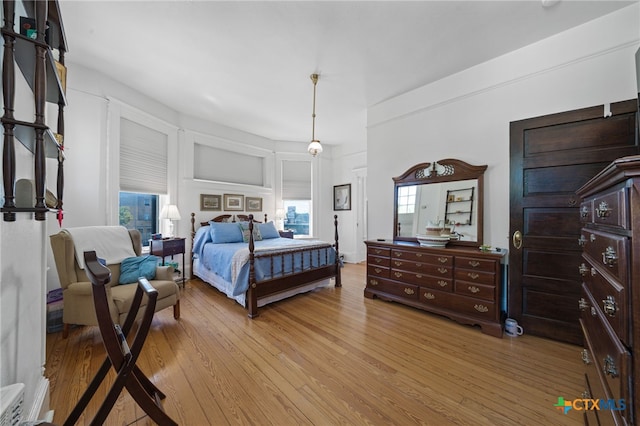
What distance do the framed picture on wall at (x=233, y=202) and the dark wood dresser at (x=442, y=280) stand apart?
3183 mm

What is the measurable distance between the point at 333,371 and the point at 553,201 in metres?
2.62

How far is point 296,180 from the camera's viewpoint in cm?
627

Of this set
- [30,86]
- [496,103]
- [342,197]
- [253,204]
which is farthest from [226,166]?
[496,103]

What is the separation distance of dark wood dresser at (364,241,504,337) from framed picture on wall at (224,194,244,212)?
10.4ft

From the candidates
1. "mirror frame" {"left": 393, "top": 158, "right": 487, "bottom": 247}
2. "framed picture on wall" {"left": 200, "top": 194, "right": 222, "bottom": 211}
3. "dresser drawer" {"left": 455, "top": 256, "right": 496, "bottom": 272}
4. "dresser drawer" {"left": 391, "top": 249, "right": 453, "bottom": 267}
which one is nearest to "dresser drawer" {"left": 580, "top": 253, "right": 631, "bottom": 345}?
"dresser drawer" {"left": 455, "top": 256, "right": 496, "bottom": 272}

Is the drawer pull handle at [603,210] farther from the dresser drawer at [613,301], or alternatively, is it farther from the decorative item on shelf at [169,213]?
the decorative item on shelf at [169,213]

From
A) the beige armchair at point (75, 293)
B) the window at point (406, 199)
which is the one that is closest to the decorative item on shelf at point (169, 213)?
the beige armchair at point (75, 293)

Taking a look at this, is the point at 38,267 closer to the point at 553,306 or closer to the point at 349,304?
the point at 349,304

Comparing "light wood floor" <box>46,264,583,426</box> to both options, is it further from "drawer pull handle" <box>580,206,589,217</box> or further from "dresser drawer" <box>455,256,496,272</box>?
"drawer pull handle" <box>580,206,589,217</box>

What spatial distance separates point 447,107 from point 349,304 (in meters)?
3.01

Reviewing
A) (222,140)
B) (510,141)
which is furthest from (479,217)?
(222,140)

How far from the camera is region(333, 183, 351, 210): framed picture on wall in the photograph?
249 inches

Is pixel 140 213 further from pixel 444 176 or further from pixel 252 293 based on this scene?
pixel 444 176

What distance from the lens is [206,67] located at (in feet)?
10.1
